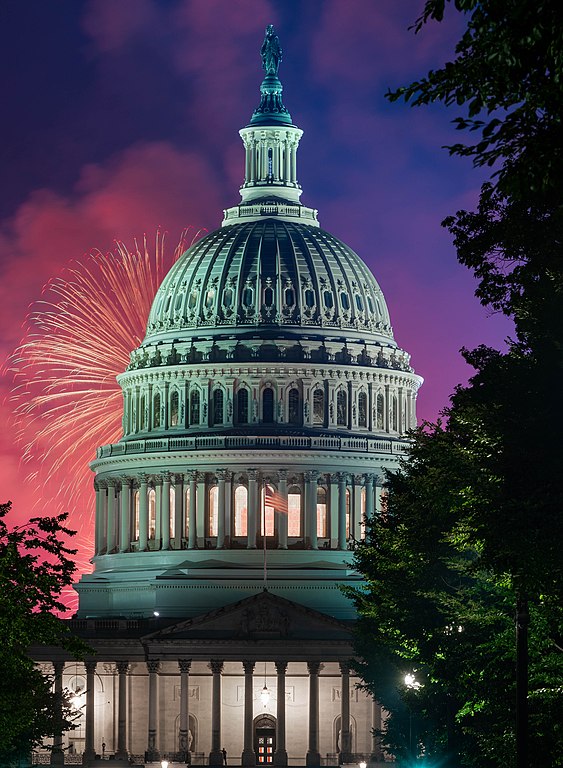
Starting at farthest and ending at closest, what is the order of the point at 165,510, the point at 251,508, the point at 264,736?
the point at 165,510 → the point at 251,508 → the point at 264,736

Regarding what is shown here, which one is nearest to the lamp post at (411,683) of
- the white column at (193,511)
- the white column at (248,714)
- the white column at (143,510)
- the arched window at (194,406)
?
the white column at (248,714)

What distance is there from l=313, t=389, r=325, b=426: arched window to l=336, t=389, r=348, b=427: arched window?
4.23 feet

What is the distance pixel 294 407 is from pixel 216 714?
34.8 metres

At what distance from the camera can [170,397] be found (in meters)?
197

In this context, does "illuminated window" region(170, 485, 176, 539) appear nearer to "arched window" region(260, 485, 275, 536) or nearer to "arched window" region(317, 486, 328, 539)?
"arched window" region(260, 485, 275, 536)

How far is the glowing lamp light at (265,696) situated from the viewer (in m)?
176

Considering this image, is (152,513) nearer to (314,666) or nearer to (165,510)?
(165,510)

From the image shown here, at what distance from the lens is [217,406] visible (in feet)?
639

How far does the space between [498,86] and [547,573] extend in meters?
20.6

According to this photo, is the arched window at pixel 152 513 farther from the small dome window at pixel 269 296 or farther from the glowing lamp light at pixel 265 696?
the glowing lamp light at pixel 265 696

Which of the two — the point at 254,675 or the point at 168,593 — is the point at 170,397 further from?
the point at 254,675

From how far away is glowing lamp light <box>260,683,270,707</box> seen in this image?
176 m

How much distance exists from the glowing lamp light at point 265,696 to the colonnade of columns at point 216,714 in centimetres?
233

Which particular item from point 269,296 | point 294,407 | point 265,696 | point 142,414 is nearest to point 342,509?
point 294,407
